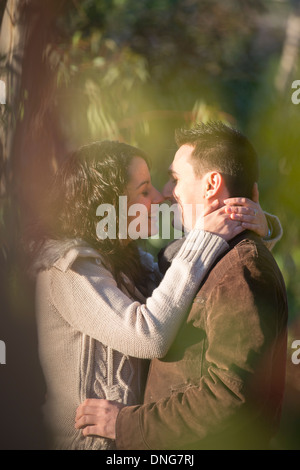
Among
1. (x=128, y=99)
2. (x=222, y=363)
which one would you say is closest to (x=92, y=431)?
(x=222, y=363)

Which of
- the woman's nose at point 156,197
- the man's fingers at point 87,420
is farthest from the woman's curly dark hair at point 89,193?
the man's fingers at point 87,420

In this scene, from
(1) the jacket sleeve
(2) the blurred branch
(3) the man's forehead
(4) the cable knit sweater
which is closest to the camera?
(4) the cable knit sweater

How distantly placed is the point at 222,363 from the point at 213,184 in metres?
0.57

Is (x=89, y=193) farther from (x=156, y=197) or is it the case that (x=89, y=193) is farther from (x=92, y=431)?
(x=92, y=431)

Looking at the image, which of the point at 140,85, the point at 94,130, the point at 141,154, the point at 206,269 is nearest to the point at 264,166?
the point at 140,85

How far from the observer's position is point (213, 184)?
172 centimetres

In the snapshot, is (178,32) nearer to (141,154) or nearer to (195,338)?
(141,154)

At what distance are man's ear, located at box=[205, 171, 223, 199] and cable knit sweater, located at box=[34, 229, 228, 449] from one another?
164 millimetres

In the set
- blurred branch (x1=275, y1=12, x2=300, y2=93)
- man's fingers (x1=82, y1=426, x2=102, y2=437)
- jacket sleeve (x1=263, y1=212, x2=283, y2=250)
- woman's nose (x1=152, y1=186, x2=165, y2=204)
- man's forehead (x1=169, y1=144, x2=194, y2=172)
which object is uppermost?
blurred branch (x1=275, y1=12, x2=300, y2=93)

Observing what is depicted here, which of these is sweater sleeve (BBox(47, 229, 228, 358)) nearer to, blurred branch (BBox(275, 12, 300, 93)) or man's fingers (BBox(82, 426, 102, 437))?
man's fingers (BBox(82, 426, 102, 437))

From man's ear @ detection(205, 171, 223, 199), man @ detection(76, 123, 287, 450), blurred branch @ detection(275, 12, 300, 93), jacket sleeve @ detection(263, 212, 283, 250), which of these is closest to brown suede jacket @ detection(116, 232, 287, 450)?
man @ detection(76, 123, 287, 450)

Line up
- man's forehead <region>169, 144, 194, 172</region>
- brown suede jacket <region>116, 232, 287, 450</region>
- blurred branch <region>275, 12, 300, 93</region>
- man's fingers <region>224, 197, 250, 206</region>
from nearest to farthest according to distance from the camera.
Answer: brown suede jacket <region>116, 232, 287, 450</region> < man's fingers <region>224, 197, 250, 206</region> < man's forehead <region>169, 144, 194, 172</region> < blurred branch <region>275, 12, 300, 93</region>

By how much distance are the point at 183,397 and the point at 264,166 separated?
2461 mm

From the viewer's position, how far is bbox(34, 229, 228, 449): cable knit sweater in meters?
1.53
